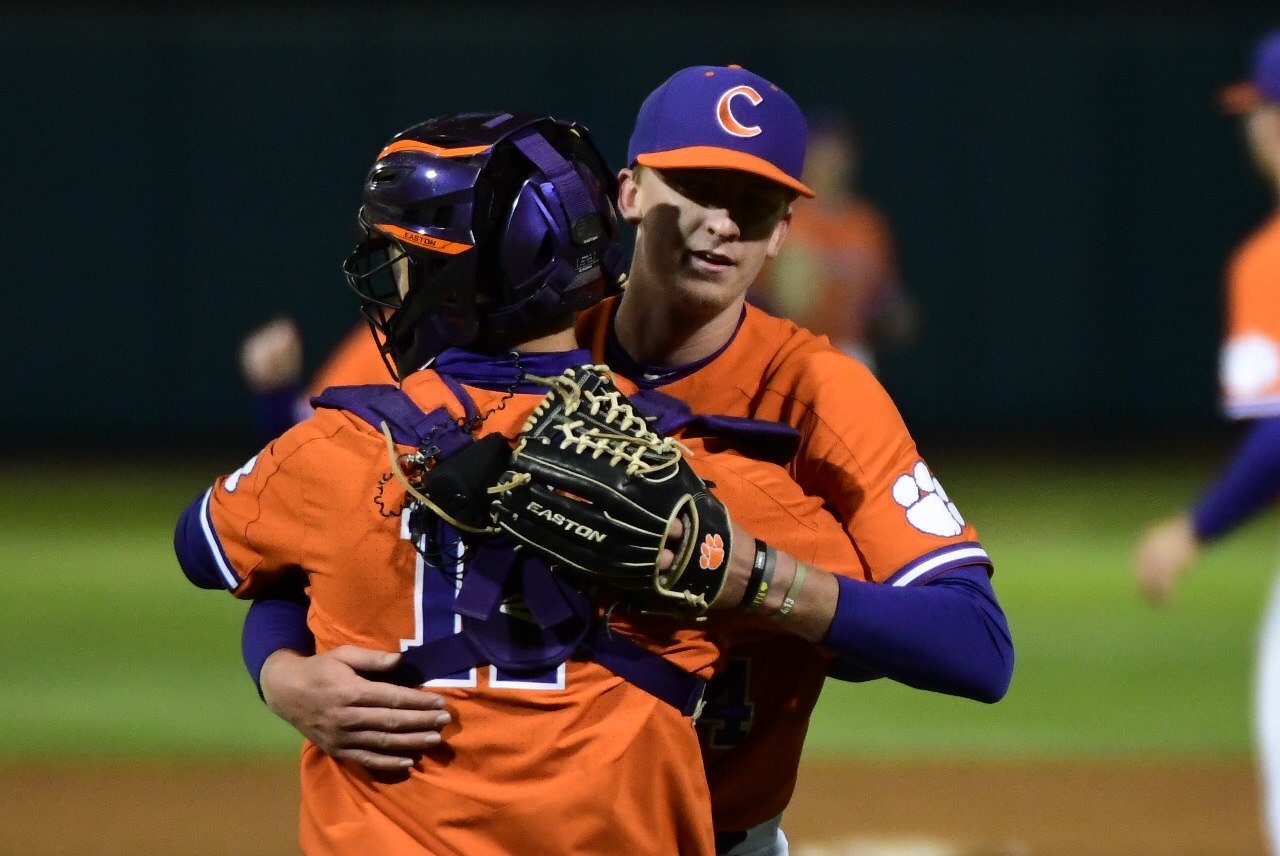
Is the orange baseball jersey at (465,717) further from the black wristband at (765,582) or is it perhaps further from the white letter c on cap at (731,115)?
the white letter c on cap at (731,115)

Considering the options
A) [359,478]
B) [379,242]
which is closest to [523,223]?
[379,242]

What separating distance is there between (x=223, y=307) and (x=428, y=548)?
1260 cm

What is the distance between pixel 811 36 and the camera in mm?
14562

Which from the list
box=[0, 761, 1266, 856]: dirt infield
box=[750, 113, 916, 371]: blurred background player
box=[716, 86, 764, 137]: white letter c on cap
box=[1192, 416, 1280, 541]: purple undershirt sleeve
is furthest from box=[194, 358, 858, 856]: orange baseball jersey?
box=[750, 113, 916, 371]: blurred background player

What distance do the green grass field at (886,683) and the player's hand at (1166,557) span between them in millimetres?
2347

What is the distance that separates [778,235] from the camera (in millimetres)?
2512

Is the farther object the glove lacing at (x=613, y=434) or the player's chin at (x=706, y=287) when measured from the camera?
the player's chin at (x=706, y=287)

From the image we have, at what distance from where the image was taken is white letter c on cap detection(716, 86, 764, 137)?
2.35 meters

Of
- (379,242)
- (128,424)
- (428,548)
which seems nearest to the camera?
(428,548)

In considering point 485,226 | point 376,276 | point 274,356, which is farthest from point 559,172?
point 274,356

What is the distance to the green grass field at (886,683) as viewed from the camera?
21.6ft

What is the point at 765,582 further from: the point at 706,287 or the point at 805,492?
the point at 706,287

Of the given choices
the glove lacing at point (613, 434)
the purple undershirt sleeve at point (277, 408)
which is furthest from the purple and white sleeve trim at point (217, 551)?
the purple undershirt sleeve at point (277, 408)

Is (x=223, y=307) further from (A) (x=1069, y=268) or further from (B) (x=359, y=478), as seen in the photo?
(B) (x=359, y=478)
